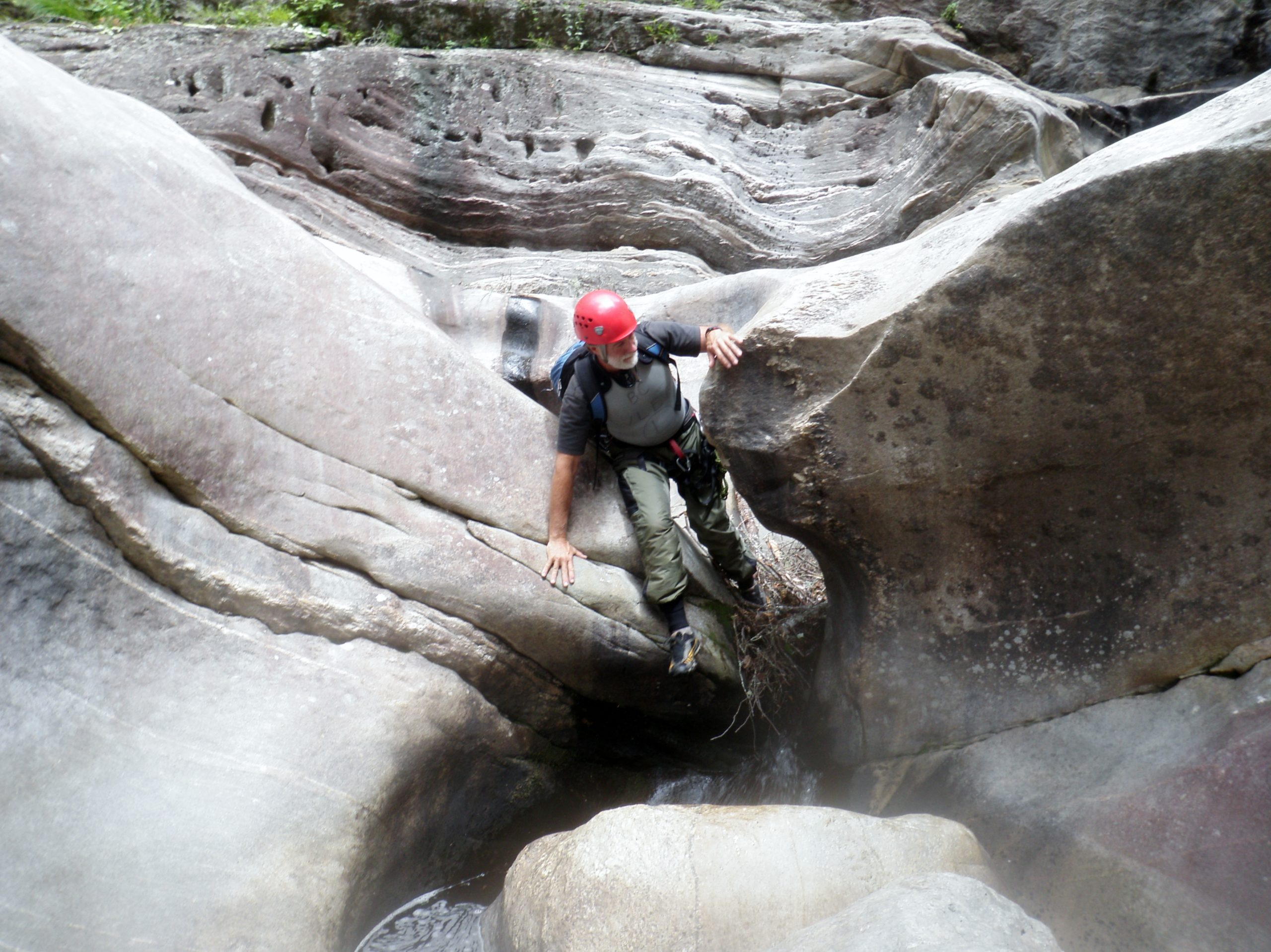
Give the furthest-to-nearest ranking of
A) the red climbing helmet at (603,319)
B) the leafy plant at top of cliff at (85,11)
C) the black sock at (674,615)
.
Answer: the leafy plant at top of cliff at (85,11) < the black sock at (674,615) < the red climbing helmet at (603,319)

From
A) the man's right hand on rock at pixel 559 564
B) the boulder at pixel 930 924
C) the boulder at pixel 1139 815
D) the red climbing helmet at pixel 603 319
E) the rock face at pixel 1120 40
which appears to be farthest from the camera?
the rock face at pixel 1120 40

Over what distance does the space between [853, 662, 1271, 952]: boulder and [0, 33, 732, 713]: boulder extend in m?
1.47

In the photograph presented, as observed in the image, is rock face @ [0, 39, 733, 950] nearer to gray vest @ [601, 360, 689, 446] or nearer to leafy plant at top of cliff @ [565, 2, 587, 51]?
gray vest @ [601, 360, 689, 446]

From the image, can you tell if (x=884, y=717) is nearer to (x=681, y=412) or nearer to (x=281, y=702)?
(x=681, y=412)

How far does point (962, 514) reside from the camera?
133 inches

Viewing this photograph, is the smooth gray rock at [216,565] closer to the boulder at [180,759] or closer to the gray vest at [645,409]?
the boulder at [180,759]

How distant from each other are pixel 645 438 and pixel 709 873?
201cm

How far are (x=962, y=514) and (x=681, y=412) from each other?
1438 mm

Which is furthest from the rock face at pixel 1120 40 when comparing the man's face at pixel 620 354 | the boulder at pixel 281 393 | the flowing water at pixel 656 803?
the flowing water at pixel 656 803

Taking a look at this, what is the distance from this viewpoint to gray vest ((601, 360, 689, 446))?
152 inches

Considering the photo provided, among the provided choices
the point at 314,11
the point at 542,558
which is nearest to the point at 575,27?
the point at 314,11

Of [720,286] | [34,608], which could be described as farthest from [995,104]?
[34,608]

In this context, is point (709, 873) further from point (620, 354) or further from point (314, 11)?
point (314, 11)

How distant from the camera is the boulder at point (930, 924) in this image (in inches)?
83.5
